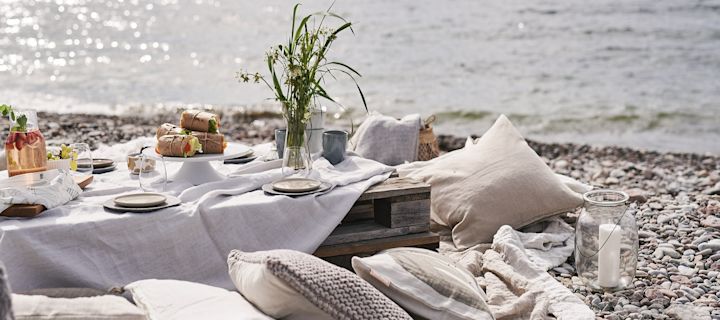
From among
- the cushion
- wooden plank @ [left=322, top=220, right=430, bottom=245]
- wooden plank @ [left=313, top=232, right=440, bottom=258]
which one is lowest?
wooden plank @ [left=313, top=232, right=440, bottom=258]

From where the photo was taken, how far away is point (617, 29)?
16969 millimetres

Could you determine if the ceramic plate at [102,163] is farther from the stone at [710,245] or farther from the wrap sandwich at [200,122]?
the stone at [710,245]

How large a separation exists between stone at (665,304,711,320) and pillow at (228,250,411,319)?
5.58 feet

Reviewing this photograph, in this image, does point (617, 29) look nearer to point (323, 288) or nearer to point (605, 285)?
point (605, 285)

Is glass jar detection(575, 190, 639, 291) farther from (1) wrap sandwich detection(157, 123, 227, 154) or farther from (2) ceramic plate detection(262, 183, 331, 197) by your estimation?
(1) wrap sandwich detection(157, 123, 227, 154)

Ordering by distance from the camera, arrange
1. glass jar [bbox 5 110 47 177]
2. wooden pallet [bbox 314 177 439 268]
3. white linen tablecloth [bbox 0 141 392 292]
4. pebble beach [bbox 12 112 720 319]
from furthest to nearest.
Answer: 1. pebble beach [bbox 12 112 720 319]
2. wooden pallet [bbox 314 177 439 268]
3. glass jar [bbox 5 110 47 177]
4. white linen tablecloth [bbox 0 141 392 292]

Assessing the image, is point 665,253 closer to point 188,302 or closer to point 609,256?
point 609,256

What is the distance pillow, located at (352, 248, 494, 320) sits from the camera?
276 centimetres

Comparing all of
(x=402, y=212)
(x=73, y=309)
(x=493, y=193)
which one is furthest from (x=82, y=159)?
(x=493, y=193)

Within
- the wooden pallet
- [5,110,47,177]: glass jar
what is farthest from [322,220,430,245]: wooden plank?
[5,110,47,177]: glass jar

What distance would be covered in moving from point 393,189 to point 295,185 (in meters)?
0.43

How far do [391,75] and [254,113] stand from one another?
11.2 feet

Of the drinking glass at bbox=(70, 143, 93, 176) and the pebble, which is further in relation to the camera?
the pebble

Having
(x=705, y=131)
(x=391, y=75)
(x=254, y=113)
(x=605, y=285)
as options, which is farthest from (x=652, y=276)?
(x=391, y=75)
